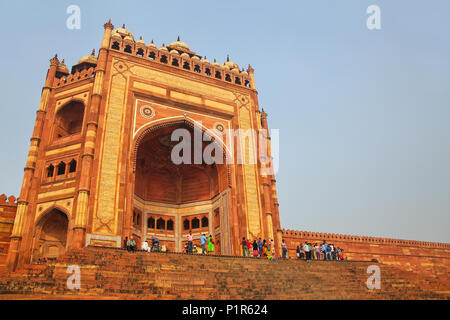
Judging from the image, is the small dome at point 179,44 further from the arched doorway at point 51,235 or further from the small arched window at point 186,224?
the arched doorway at point 51,235

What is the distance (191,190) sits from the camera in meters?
22.3

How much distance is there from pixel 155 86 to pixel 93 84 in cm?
301

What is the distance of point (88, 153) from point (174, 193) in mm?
7359

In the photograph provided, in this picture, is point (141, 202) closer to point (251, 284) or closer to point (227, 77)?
point (227, 77)

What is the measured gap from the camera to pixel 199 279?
10.0 metres

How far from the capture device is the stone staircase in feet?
27.7

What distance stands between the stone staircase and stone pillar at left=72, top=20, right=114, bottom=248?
3.31 m

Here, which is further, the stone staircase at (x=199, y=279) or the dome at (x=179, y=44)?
the dome at (x=179, y=44)

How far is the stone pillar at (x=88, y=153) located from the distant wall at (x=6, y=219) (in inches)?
152

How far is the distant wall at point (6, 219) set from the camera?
1598 cm
